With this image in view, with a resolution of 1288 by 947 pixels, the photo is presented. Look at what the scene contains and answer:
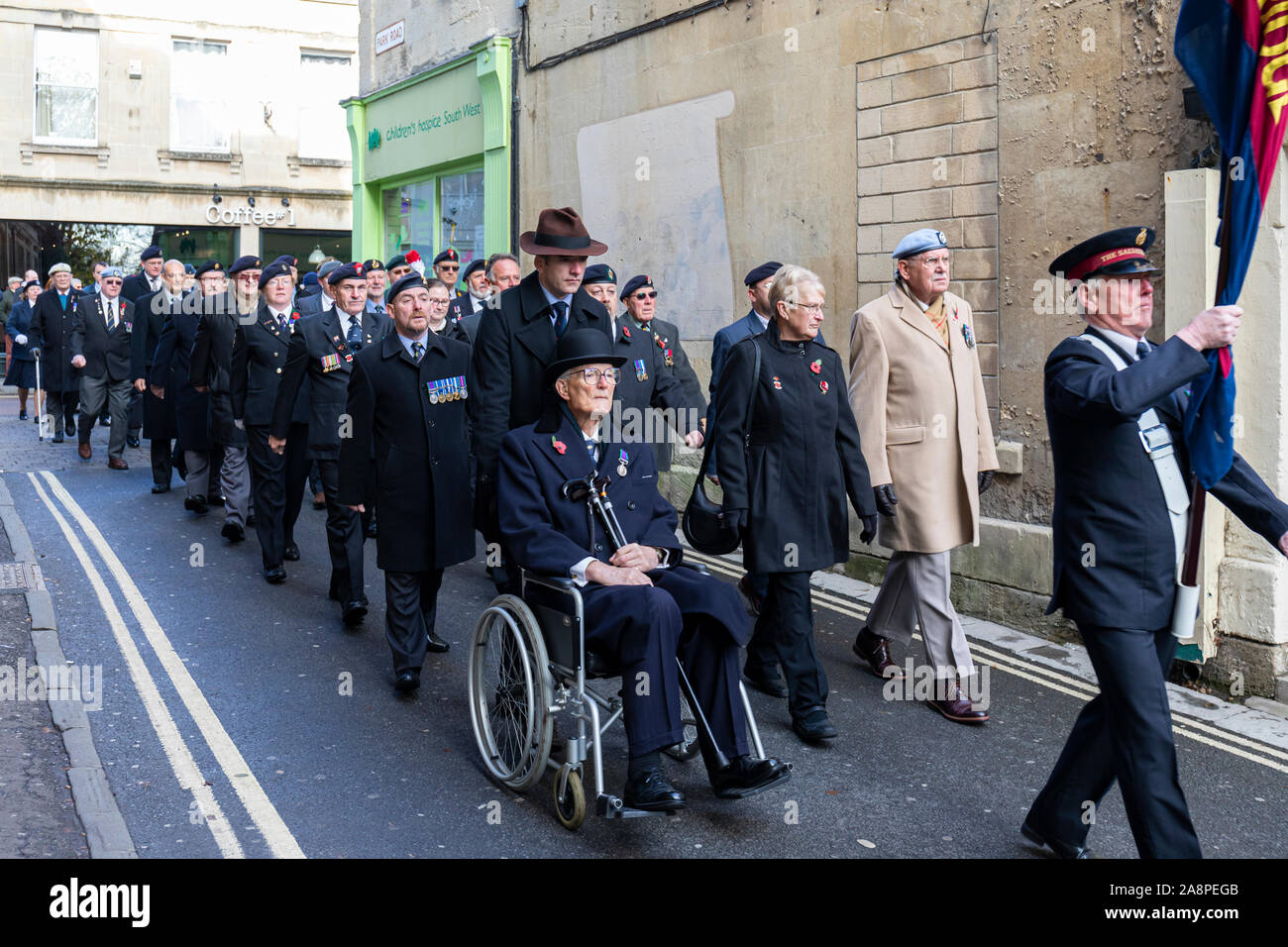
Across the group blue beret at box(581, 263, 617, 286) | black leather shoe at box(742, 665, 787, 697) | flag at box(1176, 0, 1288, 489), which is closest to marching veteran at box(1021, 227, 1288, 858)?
flag at box(1176, 0, 1288, 489)

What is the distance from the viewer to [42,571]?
911 centimetres

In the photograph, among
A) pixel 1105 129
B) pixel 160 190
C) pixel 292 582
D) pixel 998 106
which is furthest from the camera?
pixel 160 190

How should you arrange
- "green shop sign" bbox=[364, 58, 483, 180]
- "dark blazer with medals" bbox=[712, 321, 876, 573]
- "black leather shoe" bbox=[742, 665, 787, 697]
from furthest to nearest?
1. "green shop sign" bbox=[364, 58, 483, 180]
2. "black leather shoe" bbox=[742, 665, 787, 697]
3. "dark blazer with medals" bbox=[712, 321, 876, 573]

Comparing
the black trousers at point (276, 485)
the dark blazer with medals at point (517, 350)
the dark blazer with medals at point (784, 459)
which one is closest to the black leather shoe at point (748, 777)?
the dark blazer with medals at point (784, 459)

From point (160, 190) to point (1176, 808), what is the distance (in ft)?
99.5

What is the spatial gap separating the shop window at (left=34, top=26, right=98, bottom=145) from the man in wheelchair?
28.3 metres

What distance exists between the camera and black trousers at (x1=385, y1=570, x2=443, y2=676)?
652 centimetres

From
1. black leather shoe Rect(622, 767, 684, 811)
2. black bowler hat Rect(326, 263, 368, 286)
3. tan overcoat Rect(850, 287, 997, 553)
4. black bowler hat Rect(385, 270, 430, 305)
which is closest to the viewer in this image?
black leather shoe Rect(622, 767, 684, 811)

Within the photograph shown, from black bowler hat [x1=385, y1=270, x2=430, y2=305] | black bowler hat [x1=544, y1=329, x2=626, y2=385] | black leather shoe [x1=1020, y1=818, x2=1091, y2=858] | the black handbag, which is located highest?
black bowler hat [x1=385, y1=270, x2=430, y2=305]

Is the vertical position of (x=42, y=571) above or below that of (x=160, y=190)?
below

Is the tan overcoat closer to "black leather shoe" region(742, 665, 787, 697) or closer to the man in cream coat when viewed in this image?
the man in cream coat

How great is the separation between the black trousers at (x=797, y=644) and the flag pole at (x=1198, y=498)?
6.78ft
